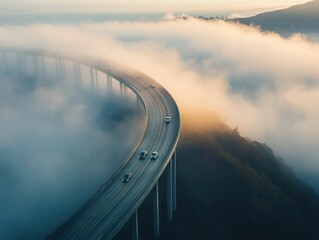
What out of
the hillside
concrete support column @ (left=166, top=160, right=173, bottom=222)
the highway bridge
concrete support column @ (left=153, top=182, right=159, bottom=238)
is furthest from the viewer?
the hillside

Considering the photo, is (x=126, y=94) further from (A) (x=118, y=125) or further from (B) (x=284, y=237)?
(B) (x=284, y=237)

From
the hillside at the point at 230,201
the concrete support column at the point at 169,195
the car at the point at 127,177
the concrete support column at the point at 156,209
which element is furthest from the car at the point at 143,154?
the hillside at the point at 230,201

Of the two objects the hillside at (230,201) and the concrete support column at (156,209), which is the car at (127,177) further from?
the hillside at (230,201)

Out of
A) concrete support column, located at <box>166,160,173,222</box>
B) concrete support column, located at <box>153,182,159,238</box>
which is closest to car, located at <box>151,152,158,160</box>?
concrete support column, located at <box>166,160,173,222</box>

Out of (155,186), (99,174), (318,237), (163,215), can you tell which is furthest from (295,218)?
(99,174)

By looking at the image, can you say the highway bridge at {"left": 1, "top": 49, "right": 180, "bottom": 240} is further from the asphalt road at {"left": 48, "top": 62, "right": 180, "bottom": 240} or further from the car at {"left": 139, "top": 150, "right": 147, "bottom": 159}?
the car at {"left": 139, "top": 150, "right": 147, "bottom": 159}

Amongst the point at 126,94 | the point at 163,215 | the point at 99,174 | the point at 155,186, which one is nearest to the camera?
the point at 155,186
